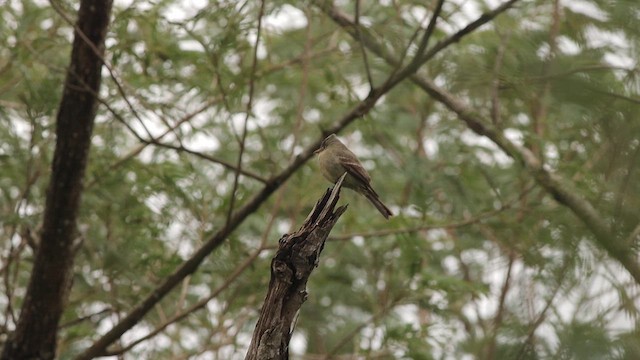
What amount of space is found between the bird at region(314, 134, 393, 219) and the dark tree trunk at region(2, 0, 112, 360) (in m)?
1.41

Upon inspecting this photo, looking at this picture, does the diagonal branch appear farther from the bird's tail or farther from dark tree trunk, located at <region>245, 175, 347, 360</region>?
dark tree trunk, located at <region>245, 175, 347, 360</region>

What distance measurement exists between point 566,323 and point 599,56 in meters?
0.99

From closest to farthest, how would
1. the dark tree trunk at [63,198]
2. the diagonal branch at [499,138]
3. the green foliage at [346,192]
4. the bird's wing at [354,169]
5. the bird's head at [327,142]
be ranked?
the green foliage at [346,192] → the diagonal branch at [499,138] → the dark tree trunk at [63,198] → the bird's wing at [354,169] → the bird's head at [327,142]

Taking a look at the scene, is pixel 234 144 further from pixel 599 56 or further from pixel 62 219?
pixel 599 56

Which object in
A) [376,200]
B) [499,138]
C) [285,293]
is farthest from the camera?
[376,200]

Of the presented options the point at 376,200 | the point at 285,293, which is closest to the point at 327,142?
the point at 376,200

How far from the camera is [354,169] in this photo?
526cm

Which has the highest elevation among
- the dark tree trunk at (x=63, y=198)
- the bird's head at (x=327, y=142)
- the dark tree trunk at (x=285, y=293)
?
the bird's head at (x=327, y=142)

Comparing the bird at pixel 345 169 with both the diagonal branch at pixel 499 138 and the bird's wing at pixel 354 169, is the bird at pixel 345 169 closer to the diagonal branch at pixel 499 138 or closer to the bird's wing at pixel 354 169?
the bird's wing at pixel 354 169

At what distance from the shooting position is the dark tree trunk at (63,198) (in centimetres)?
493

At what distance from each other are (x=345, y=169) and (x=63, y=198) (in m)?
1.67

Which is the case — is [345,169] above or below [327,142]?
below

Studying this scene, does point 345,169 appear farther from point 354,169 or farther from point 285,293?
point 285,293

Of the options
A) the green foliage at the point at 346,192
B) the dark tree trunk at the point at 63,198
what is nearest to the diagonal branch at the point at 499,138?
the green foliage at the point at 346,192
